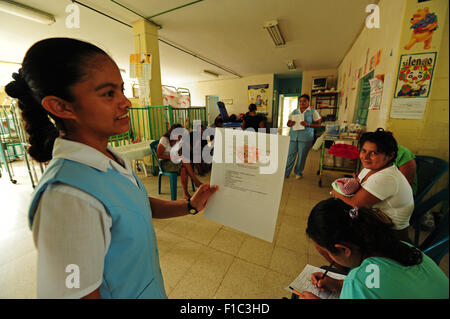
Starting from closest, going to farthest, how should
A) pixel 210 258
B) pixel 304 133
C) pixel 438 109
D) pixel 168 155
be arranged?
1. pixel 438 109
2. pixel 210 258
3. pixel 168 155
4. pixel 304 133

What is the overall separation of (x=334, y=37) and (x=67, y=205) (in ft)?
19.7

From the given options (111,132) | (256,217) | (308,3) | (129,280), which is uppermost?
(308,3)

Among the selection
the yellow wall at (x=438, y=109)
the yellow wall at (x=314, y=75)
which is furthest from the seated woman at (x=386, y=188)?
the yellow wall at (x=314, y=75)

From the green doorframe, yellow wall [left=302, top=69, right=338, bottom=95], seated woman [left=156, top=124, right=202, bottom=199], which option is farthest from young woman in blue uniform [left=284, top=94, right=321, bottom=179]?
yellow wall [left=302, top=69, right=338, bottom=95]

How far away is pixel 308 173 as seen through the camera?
4.07 meters

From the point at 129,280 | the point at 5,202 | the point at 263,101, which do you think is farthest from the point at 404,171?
the point at 263,101

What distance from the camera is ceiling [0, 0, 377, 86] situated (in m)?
3.20

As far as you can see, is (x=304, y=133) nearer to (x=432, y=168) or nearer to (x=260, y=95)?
→ (x=432, y=168)

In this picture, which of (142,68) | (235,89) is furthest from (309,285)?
(235,89)

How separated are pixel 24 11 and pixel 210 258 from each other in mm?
4828

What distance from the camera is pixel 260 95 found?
9.27 meters

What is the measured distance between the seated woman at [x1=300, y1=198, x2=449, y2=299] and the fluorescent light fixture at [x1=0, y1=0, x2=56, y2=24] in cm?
506

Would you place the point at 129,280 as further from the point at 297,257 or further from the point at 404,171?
the point at 404,171

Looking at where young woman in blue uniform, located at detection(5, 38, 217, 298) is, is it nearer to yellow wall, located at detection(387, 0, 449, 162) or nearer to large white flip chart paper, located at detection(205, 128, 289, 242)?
large white flip chart paper, located at detection(205, 128, 289, 242)
